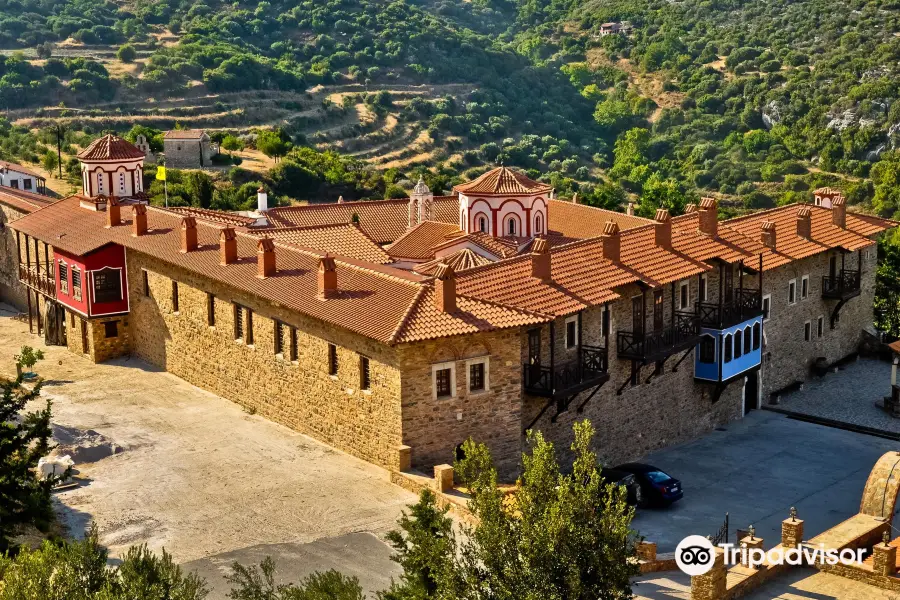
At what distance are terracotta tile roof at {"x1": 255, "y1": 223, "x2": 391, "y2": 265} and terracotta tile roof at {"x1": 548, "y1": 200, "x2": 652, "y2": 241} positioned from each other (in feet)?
30.2

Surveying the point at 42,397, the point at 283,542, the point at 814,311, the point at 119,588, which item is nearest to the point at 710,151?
the point at 814,311

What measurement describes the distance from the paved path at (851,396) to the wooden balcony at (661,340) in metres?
7.19

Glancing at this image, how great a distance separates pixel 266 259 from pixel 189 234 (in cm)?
506

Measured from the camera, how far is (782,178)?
106 m

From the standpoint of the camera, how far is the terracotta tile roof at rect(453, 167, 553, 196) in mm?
44438

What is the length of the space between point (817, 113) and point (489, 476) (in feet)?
325

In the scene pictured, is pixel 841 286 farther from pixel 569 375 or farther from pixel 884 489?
pixel 884 489

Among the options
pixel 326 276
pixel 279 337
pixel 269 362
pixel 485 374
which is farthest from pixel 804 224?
pixel 269 362

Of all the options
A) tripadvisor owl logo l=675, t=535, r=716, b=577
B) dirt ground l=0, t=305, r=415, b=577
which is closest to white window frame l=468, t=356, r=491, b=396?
dirt ground l=0, t=305, r=415, b=577

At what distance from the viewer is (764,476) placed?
36.0 meters

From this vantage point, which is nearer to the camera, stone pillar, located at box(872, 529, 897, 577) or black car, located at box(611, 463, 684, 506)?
stone pillar, located at box(872, 529, 897, 577)

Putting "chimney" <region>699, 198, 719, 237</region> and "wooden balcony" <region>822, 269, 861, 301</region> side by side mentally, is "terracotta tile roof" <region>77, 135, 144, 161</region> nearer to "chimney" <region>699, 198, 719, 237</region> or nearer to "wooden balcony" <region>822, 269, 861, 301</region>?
"chimney" <region>699, 198, 719, 237</region>

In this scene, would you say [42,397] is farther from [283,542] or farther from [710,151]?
[710,151]

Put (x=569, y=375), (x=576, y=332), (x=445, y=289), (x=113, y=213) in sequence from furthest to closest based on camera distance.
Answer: (x=113, y=213)
(x=576, y=332)
(x=569, y=375)
(x=445, y=289)
